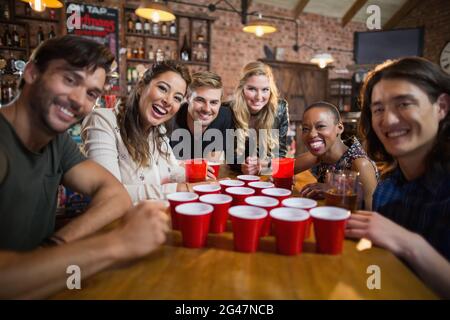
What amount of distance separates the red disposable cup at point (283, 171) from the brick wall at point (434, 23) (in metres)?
7.80

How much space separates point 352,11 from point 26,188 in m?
9.12

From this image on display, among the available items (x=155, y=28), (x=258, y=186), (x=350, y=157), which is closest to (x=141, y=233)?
(x=258, y=186)

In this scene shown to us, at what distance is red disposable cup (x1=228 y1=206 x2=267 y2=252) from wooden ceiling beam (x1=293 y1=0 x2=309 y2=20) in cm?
786

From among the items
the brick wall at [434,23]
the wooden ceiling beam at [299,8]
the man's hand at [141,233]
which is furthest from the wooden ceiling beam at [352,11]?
the man's hand at [141,233]

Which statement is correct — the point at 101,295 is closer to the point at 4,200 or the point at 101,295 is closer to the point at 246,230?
the point at 246,230

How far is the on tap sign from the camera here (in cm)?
574

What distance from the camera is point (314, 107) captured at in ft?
7.63

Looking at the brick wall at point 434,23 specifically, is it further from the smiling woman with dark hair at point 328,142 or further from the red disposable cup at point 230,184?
the red disposable cup at point 230,184

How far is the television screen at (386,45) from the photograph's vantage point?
307 inches

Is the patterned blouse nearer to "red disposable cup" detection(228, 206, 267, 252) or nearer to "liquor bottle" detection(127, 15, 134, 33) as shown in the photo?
"red disposable cup" detection(228, 206, 267, 252)

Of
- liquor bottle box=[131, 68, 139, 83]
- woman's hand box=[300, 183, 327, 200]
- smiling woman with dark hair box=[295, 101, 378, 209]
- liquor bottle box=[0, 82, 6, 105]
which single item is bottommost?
woman's hand box=[300, 183, 327, 200]

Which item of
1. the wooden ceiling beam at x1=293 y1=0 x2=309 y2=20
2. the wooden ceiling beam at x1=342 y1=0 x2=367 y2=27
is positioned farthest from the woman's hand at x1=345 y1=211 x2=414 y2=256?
the wooden ceiling beam at x1=342 y1=0 x2=367 y2=27
